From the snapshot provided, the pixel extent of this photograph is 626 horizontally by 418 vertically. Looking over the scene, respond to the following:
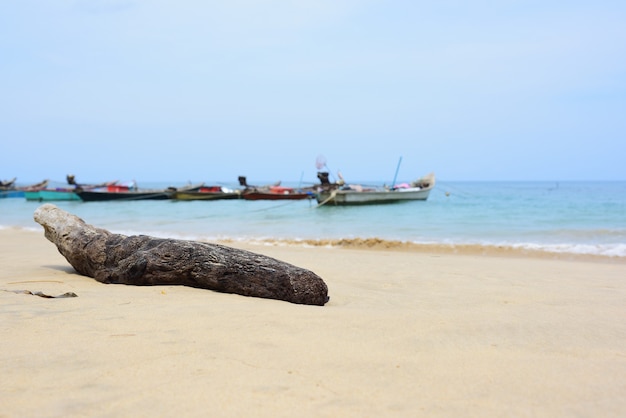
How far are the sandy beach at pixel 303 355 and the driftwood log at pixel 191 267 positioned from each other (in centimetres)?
17

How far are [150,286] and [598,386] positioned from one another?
3587 millimetres

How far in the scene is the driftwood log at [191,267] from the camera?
14.5 feet

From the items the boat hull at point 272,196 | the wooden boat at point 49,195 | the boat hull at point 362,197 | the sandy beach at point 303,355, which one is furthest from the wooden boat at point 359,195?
the sandy beach at point 303,355

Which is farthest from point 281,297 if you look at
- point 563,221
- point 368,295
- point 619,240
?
point 563,221

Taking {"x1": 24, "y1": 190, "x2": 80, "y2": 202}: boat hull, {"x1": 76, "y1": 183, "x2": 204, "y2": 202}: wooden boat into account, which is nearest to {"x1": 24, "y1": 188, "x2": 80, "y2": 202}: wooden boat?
{"x1": 24, "y1": 190, "x2": 80, "y2": 202}: boat hull

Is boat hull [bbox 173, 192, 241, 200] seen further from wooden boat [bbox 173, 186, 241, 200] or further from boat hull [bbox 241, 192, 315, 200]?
boat hull [bbox 241, 192, 315, 200]

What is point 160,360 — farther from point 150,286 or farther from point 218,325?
point 150,286

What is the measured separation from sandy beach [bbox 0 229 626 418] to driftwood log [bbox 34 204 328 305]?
0.17 metres

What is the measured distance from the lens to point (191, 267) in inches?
184

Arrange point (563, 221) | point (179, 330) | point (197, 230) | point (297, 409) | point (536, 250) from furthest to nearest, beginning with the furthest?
point (563, 221), point (197, 230), point (536, 250), point (179, 330), point (297, 409)

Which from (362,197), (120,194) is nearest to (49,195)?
(120,194)

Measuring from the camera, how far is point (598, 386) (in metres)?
2.52

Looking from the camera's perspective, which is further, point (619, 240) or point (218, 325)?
point (619, 240)

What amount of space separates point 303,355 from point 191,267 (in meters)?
2.15
